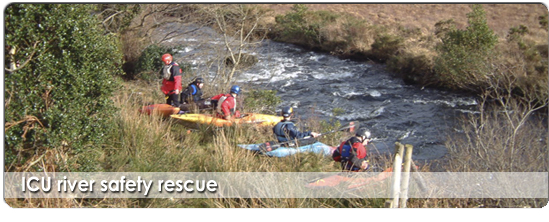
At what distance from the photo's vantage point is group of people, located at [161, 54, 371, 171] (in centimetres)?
674

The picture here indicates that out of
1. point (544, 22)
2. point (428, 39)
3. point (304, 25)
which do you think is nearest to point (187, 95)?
point (304, 25)

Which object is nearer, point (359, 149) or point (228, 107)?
point (359, 149)

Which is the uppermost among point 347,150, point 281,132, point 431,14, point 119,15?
point 119,15

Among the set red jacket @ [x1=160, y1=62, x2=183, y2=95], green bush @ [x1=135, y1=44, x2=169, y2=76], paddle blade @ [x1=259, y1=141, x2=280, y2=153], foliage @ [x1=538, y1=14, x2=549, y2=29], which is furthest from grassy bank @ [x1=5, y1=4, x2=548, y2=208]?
red jacket @ [x1=160, y1=62, x2=183, y2=95]

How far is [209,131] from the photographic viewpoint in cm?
826

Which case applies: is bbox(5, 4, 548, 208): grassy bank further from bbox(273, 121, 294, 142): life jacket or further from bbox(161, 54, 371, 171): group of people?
bbox(273, 121, 294, 142): life jacket

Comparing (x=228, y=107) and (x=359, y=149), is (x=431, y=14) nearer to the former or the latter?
(x=228, y=107)

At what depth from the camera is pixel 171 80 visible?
396 inches

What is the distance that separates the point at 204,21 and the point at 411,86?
26.2ft

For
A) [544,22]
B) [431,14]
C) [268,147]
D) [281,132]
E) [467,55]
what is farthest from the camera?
[431,14]

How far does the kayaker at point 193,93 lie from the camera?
1028 centimetres

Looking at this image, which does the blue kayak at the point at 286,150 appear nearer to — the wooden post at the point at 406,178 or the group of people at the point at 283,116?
the group of people at the point at 283,116

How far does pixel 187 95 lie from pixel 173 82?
1.46ft

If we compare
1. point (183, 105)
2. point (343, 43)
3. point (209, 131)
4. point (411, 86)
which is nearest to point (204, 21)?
point (183, 105)
